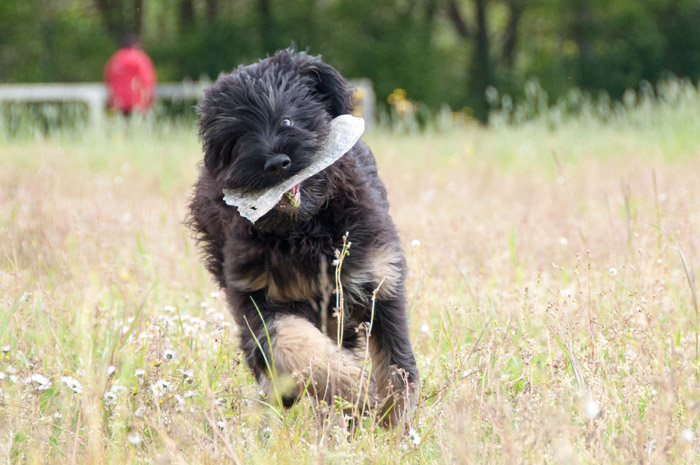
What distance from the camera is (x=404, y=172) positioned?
8.78 metres

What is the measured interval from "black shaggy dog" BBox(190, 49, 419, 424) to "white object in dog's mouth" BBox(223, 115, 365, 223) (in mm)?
22

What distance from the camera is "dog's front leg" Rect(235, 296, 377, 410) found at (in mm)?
2744

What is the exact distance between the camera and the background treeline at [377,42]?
81.7ft

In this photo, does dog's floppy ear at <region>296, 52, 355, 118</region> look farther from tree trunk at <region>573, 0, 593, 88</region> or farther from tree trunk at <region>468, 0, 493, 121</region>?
tree trunk at <region>573, 0, 593, 88</region>

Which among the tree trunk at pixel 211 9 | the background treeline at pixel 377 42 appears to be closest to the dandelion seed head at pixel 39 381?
the background treeline at pixel 377 42

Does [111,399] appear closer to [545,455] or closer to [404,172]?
[545,455]

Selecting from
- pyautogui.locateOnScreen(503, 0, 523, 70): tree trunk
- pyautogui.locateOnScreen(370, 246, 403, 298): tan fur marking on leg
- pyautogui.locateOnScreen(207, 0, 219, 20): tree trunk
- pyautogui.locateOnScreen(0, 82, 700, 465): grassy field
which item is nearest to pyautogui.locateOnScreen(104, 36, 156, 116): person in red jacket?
pyautogui.locateOnScreen(0, 82, 700, 465): grassy field

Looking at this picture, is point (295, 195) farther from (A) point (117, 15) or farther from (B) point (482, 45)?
(A) point (117, 15)

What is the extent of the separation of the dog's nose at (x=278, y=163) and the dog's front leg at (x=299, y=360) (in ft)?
1.70

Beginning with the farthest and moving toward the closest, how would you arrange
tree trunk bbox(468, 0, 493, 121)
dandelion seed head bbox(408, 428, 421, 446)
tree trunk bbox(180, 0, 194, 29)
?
tree trunk bbox(180, 0, 194, 29)
tree trunk bbox(468, 0, 493, 121)
dandelion seed head bbox(408, 428, 421, 446)

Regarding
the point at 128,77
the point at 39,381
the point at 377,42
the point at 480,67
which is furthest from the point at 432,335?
the point at 480,67

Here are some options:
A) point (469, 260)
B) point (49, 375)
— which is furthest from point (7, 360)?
point (469, 260)

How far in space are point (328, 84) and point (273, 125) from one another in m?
0.48

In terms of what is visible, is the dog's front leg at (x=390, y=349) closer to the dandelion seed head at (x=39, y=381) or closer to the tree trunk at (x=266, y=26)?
→ the dandelion seed head at (x=39, y=381)
